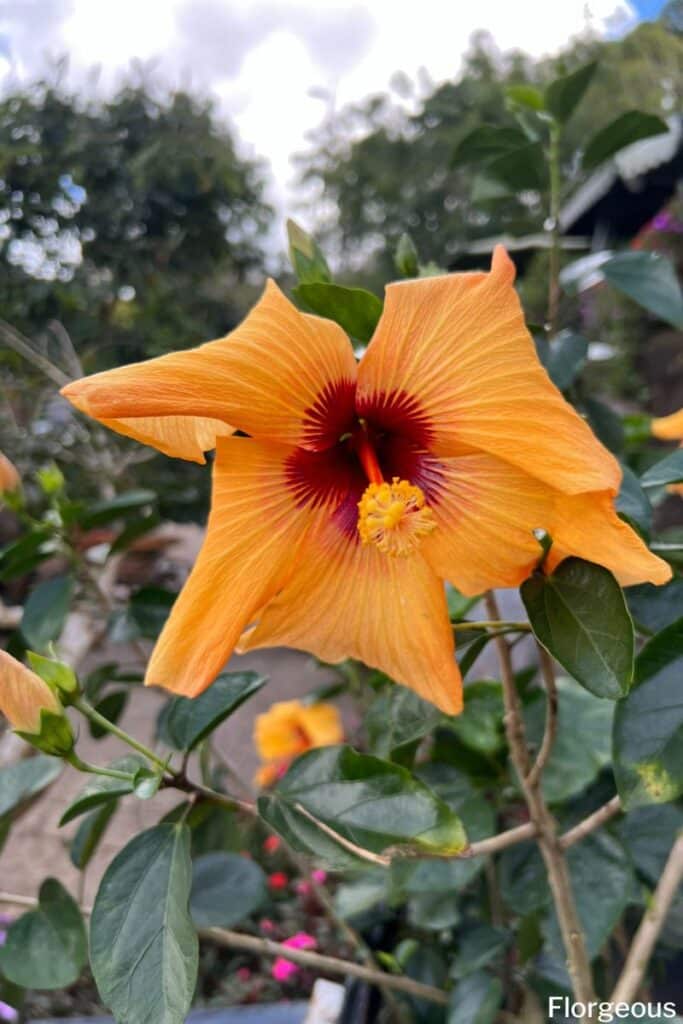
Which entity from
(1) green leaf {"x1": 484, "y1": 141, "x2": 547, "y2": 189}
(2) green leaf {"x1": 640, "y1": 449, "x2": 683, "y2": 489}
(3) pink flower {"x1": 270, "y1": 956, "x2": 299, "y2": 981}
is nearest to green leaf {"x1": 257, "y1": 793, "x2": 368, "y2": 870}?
(2) green leaf {"x1": 640, "y1": 449, "x2": 683, "y2": 489}

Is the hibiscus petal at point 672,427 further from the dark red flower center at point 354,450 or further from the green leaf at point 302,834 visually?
the green leaf at point 302,834

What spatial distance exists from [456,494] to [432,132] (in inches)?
512

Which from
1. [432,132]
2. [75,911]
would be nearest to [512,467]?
[75,911]

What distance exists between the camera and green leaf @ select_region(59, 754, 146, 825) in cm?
57

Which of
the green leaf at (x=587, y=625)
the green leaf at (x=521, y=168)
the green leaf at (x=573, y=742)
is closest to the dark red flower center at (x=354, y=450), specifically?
the green leaf at (x=587, y=625)

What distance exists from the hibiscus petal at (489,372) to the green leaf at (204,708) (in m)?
0.29

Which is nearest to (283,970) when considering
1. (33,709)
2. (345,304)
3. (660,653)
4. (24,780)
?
(24,780)

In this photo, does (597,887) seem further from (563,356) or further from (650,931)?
(563,356)

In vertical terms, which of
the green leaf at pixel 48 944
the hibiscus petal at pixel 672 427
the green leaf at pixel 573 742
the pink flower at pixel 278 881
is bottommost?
the pink flower at pixel 278 881

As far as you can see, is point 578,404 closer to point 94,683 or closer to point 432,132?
point 94,683

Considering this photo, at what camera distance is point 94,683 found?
3.67 ft

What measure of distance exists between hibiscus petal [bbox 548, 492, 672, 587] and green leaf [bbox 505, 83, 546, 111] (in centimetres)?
72

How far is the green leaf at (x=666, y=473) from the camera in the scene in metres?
0.53

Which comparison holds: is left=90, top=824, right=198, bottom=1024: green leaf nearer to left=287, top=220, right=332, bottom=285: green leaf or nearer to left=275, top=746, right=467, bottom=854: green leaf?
left=275, top=746, right=467, bottom=854: green leaf
